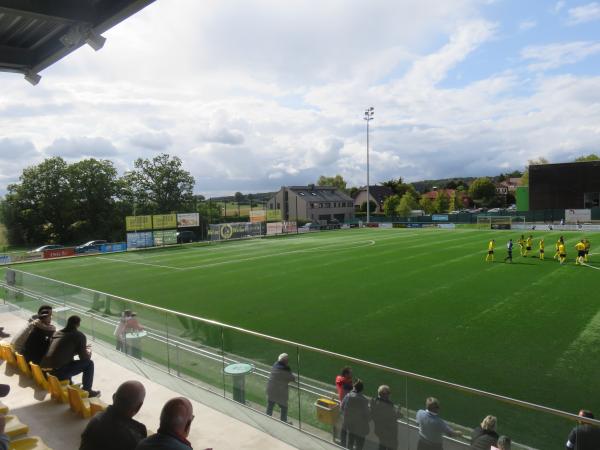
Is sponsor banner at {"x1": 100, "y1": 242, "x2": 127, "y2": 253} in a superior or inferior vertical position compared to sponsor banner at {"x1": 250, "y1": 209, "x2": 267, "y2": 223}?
inferior

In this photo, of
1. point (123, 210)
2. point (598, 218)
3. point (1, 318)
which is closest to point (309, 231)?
point (123, 210)

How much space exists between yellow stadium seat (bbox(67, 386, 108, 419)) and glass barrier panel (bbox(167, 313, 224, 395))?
6.65ft

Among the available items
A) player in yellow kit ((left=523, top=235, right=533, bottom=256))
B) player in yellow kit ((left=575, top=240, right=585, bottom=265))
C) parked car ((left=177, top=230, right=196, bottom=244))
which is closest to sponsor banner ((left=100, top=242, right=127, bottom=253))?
parked car ((left=177, top=230, right=196, bottom=244))

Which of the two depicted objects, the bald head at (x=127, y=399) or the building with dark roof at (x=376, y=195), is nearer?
the bald head at (x=127, y=399)

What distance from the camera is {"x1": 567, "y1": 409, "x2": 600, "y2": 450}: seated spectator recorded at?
4102 millimetres

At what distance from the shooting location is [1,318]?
45.4 ft

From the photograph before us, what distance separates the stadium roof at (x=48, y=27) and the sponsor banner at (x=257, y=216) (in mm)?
48965

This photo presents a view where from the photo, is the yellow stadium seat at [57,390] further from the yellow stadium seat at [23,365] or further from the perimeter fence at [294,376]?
the perimeter fence at [294,376]

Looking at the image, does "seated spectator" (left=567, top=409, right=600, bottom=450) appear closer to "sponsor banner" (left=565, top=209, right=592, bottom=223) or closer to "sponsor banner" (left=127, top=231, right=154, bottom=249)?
"sponsor banner" (left=127, top=231, right=154, bottom=249)

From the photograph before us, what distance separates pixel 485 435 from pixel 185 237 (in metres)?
49.1

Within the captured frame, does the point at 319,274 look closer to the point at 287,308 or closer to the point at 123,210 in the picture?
the point at 287,308

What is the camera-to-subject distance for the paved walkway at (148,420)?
575 centimetres

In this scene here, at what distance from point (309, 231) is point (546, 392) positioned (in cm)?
5535

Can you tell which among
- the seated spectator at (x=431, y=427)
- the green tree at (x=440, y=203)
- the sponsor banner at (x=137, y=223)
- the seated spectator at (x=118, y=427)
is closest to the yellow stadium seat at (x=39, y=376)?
the seated spectator at (x=118, y=427)
